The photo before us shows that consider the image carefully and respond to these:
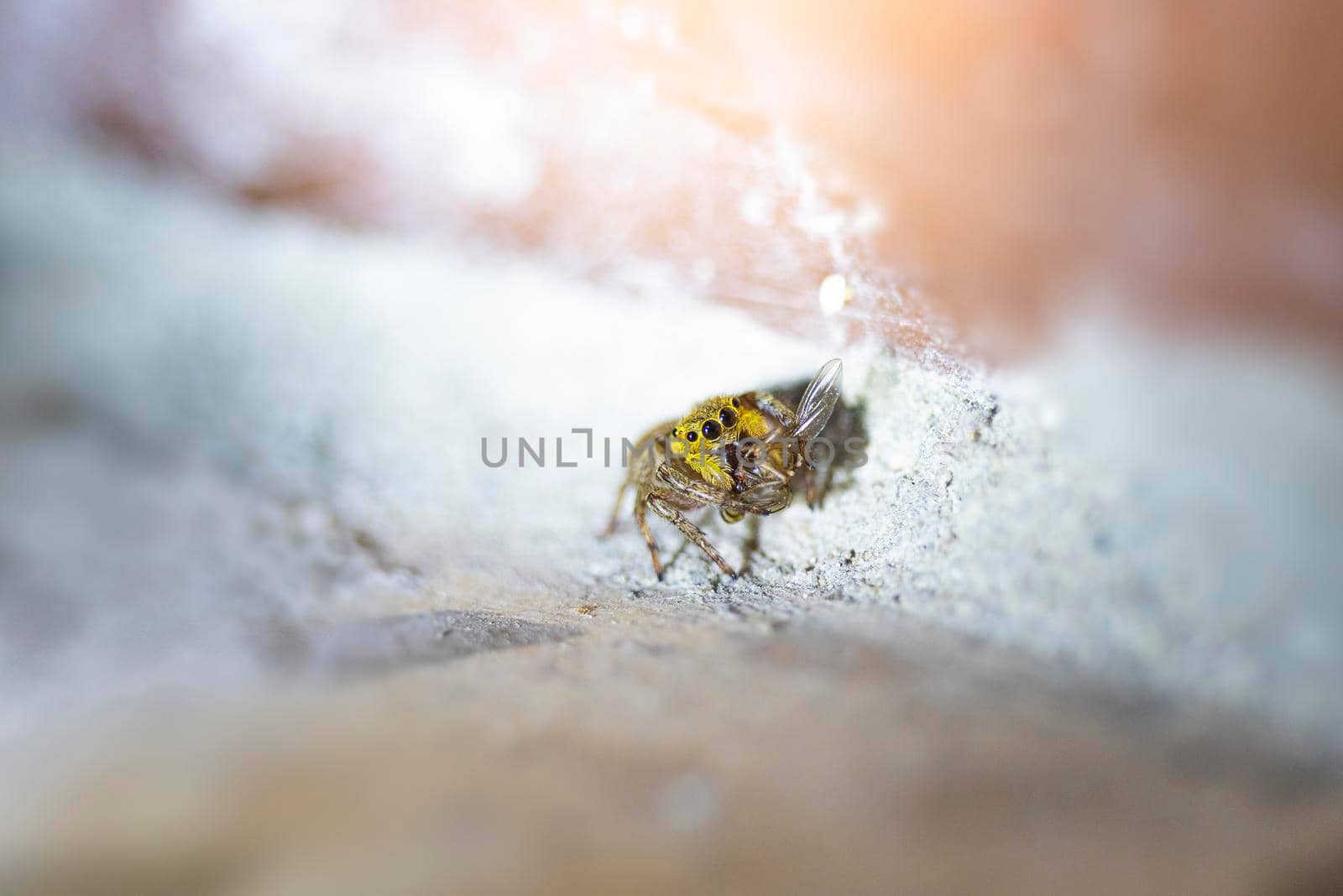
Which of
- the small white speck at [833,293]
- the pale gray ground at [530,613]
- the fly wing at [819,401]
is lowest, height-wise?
the pale gray ground at [530,613]

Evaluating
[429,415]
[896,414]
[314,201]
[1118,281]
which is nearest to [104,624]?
[429,415]

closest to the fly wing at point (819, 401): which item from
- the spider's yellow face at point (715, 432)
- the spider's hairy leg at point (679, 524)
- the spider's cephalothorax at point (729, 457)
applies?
the spider's cephalothorax at point (729, 457)

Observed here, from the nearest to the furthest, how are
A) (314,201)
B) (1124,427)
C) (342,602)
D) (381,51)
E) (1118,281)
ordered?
1. (1118,281)
2. (1124,427)
3. (381,51)
4. (314,201)
5. (342,602)

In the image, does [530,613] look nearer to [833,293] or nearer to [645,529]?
[645,529]

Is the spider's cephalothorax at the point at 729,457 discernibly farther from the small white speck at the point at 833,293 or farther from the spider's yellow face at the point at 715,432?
Answer: the small white speck at the point at 833,293

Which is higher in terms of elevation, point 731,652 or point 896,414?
point 896,414

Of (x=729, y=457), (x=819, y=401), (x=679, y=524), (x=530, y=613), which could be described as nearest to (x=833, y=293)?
(x=819, y=401)

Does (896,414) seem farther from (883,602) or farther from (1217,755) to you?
(1217,755)
